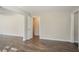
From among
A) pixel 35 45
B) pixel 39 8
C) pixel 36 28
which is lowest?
pixel 35 45

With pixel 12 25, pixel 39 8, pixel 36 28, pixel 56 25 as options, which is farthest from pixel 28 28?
pixel 56 25

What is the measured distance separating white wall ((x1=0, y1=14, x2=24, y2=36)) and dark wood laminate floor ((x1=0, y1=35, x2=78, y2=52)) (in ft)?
0.37

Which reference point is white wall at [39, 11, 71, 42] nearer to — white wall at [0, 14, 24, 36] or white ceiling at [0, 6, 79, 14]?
white ceiling at [0, 6, 79, 14]

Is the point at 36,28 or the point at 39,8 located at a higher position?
the point at 39,8

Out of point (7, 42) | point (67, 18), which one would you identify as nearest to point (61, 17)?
point (67, 18)

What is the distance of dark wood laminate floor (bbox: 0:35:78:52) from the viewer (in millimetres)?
1872

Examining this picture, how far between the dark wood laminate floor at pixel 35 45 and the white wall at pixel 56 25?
0.13m

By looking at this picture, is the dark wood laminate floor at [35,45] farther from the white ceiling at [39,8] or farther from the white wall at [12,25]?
the white ceiling at [39,8]

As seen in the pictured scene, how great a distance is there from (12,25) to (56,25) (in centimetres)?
99

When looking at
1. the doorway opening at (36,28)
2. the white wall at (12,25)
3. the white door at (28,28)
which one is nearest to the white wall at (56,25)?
the doorway opening at (36,28)

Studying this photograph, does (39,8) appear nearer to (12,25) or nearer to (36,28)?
(36,28)

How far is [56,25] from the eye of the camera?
2.03 meters

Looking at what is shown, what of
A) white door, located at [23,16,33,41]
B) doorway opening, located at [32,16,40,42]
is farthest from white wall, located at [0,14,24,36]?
doorway opening, located at [32,16,40,42]
